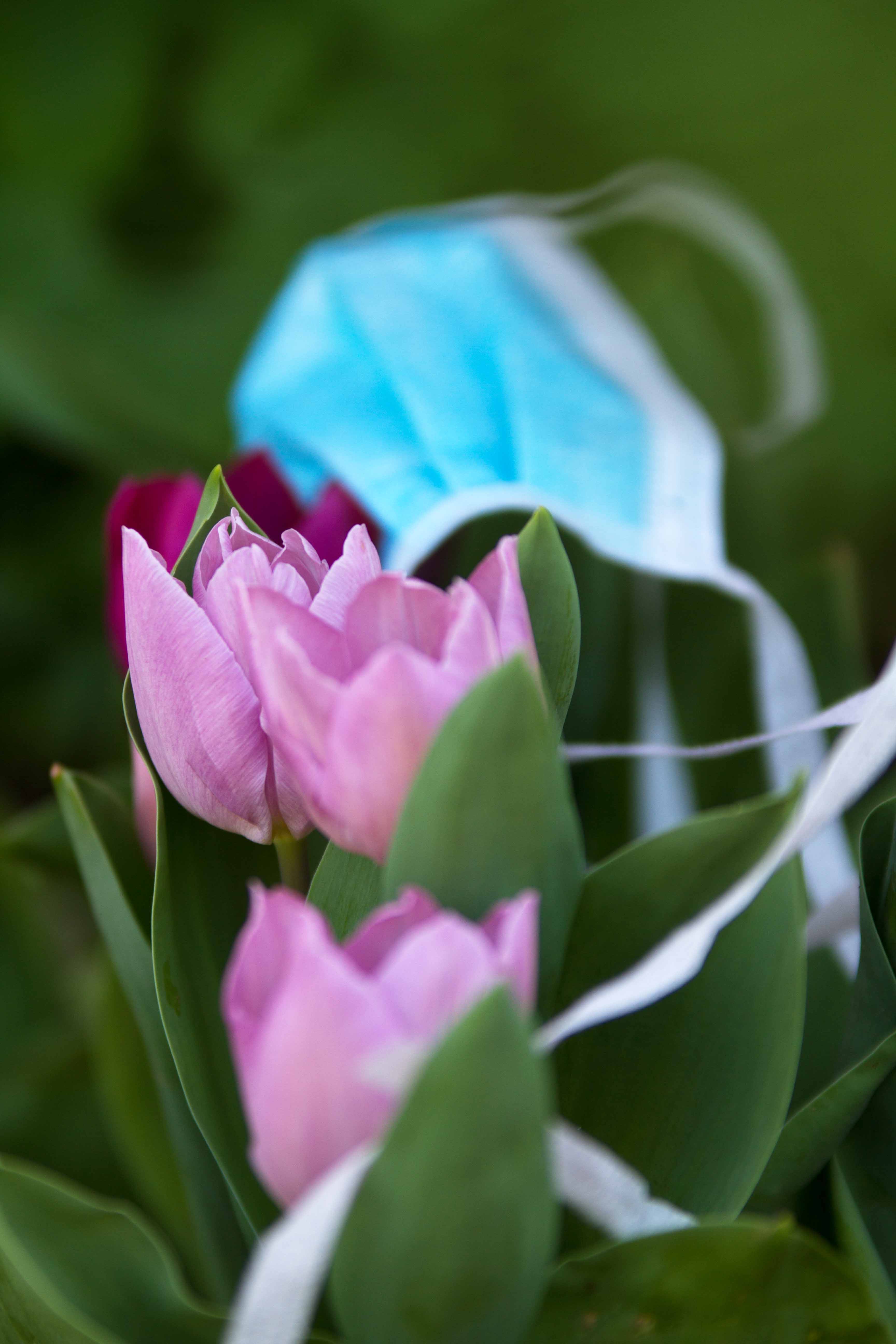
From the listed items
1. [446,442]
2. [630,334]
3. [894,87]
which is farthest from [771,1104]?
[894,87]

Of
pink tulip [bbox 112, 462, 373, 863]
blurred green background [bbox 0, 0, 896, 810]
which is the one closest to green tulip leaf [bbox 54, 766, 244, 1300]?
pink tulip [bbox 112, 462, 373, 863]

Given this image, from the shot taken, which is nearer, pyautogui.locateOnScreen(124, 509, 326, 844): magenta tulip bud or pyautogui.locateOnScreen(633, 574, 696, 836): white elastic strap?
pyautogui.locateOnScreen(124, 509, 326, 844): magenta tulip bud

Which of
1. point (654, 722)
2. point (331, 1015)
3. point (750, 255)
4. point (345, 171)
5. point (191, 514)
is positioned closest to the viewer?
point (331, 1015)

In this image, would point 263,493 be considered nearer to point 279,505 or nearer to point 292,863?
point 279,505

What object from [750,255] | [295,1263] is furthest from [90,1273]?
[750,255]

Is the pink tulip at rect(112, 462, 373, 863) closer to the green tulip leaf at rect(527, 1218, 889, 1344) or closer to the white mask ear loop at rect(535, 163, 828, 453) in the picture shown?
the green tulip leaf at rect(527, 1218, 889, 1344)

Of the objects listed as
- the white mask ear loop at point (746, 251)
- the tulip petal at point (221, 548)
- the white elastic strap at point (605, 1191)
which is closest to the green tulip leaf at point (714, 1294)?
the white elastic strap at point (605, 1191)

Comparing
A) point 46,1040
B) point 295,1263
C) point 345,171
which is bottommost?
point 46,1040
